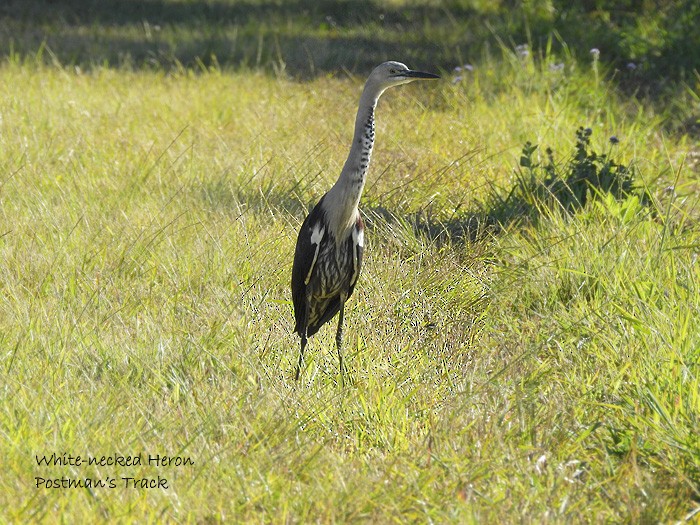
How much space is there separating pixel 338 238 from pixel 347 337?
1.40 ft

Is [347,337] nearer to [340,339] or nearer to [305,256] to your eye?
[340,339]

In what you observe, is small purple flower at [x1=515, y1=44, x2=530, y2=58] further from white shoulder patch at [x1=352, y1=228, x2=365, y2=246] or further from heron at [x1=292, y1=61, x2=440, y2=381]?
white shoulder patch at [x1=352, y1=228, x2=365, y2=246]

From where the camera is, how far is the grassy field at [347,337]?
2787mm

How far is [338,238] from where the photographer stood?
370 centimetres

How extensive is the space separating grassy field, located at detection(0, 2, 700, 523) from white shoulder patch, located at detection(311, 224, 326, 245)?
406 mm

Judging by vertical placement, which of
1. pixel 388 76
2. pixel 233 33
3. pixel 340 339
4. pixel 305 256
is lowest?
pixel 233 33

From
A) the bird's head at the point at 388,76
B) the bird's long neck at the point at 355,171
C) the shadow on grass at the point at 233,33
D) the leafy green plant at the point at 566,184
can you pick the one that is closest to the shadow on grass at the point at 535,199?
the leafy green plant at the point at 566,184

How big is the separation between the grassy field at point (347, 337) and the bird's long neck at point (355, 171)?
0.47 meters

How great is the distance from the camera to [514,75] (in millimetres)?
7469

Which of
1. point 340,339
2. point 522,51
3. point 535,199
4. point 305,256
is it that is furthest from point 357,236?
point 522,51

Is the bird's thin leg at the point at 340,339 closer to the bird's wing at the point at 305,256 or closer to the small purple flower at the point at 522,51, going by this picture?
the bird's wing at the point at 305,256

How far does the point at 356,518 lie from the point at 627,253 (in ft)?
6.61

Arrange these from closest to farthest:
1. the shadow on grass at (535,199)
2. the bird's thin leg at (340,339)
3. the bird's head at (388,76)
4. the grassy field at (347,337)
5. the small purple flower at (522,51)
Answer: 1. the grassy field at (347,337)
2. the bird's thin leg at (340,339)
3. the bird's head at (388,76)
4. the shadow on grass at (535,199)
5. the small purple flower at (522,51)

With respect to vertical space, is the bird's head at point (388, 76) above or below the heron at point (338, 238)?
above
